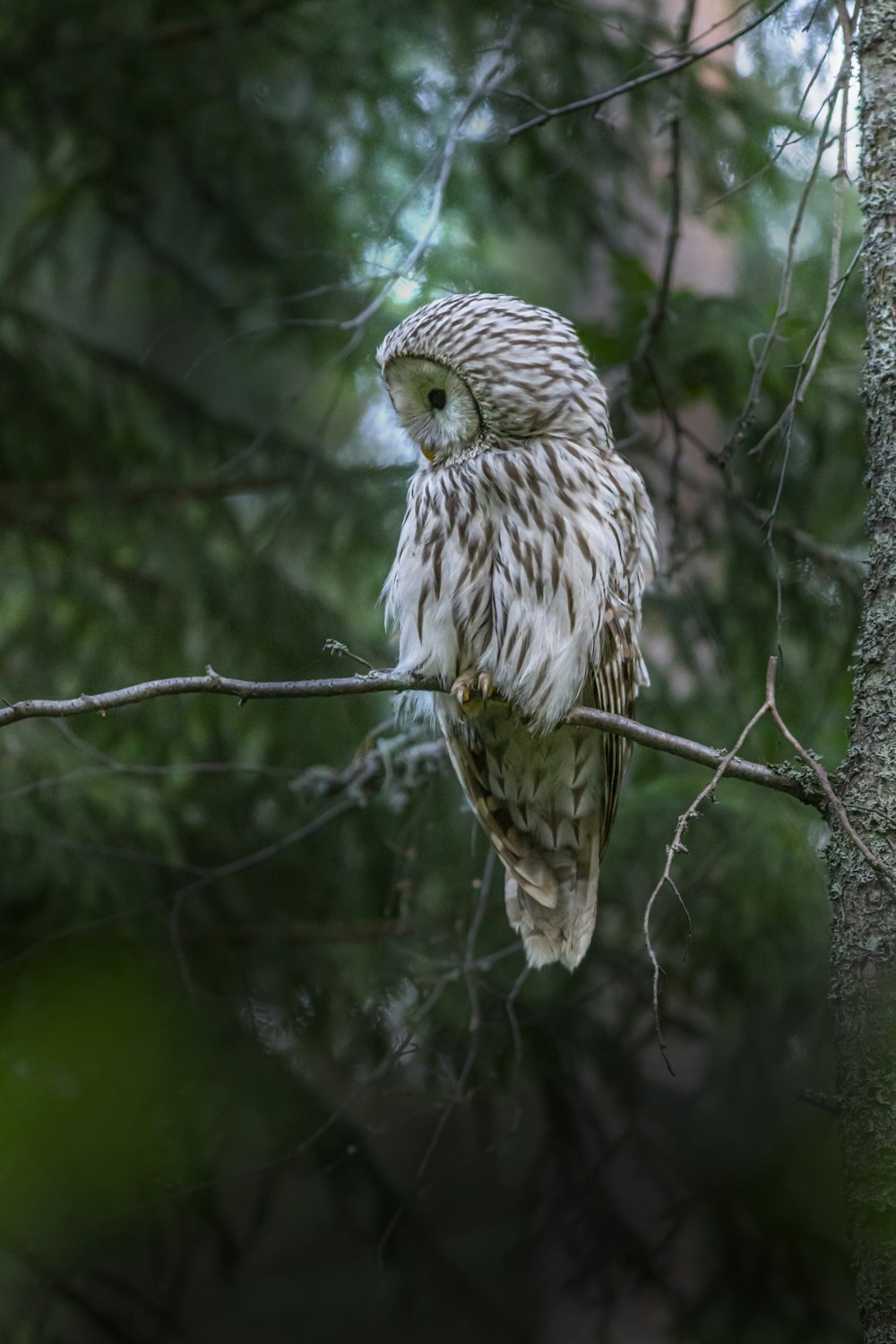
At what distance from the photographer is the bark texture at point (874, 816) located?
1.71m

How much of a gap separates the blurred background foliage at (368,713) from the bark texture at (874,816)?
3.46 ft

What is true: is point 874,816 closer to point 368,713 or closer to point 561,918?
point 561,918

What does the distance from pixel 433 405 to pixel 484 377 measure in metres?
0.18

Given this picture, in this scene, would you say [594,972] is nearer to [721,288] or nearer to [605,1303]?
[605,1303]

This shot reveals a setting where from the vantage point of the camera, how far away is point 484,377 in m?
2.51

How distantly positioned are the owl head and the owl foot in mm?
477

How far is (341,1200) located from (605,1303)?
103 centimetres

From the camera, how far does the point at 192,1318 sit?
3.98 meters

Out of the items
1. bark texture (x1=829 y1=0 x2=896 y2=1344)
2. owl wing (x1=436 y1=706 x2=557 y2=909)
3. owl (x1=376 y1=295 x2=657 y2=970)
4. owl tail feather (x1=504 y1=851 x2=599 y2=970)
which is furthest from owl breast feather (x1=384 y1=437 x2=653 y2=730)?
bark texture (x1=829 y1=0 x2=896 y2=1344)

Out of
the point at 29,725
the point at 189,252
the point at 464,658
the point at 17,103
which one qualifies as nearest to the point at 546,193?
the point at 189,252

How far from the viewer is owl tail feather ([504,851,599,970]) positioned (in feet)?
9.36

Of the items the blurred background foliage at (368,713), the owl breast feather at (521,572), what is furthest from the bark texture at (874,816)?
the blurred background foliage at (368,713)

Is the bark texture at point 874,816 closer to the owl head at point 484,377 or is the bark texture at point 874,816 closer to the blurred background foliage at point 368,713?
the owl head at point 484,377

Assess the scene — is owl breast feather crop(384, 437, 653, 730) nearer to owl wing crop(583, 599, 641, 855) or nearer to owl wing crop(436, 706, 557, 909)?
owl wing crop(583, 599, 641, 855)
